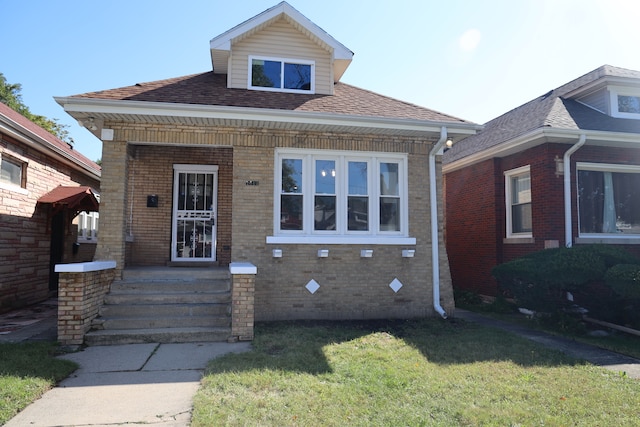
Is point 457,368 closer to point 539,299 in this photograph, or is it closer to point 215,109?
point 539,299

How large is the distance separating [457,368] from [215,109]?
5640 mm

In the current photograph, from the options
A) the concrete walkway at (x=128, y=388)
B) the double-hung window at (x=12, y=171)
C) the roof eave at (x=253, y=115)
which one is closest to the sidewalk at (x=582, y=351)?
the roof eave at (x=253, y=115)

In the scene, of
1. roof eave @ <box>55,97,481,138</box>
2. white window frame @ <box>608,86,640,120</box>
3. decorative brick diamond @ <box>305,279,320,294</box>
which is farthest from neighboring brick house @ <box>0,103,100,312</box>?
white window frame @ <box>608,86,640,120</box>

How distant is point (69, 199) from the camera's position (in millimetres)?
10555

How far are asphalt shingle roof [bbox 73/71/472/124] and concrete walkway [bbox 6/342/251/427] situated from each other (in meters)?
4.26

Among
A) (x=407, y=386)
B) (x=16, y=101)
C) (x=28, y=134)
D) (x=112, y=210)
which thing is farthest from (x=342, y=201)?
(x=16, y=101)

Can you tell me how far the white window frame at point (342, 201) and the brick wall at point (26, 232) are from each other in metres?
5.84

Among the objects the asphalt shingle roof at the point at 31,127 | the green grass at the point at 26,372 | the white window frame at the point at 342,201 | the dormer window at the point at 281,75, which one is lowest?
the green grass at the point at 26,372

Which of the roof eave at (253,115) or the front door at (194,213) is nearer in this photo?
the roof eave at (253,115)

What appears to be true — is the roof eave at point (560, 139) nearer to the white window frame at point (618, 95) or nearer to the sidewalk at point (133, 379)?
the white window frame at point (618, 95)

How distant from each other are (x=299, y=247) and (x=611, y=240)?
7.22 metres

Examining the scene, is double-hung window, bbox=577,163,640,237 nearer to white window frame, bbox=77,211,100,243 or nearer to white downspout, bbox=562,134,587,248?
white downspout, bbox=562,134,587,248

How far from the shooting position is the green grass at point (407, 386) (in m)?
3.93

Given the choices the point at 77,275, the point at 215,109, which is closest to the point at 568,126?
the point at 215,109
